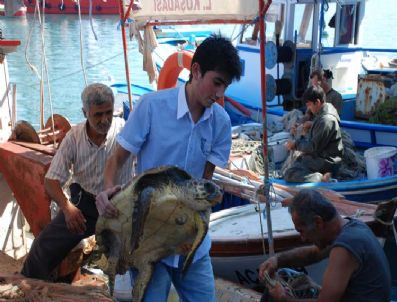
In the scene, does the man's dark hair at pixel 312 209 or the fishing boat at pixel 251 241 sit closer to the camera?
the man's dark hair at pixel 312 209

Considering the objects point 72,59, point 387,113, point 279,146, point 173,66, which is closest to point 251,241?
point 279,146

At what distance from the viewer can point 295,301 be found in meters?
3.23

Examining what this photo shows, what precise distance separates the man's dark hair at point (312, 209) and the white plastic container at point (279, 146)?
4.87 m

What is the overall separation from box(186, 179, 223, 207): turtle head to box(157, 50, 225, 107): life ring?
5.02 metres

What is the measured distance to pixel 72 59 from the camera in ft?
75.9

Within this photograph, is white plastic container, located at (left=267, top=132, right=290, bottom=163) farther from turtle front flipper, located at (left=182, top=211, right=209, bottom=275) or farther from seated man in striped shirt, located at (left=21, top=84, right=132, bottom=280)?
turtle front flipper, located at (left=182, top=211, right=209, bottom=275)

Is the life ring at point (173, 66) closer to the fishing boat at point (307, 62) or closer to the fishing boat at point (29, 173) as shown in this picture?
the fishing boat at point (307, 62)

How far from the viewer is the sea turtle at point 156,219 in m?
2.75

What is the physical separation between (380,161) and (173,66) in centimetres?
274

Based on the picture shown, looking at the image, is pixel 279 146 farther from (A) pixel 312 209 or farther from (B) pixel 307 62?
(A) pixel 312 209

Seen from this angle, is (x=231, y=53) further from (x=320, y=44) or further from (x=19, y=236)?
(x=320, y=44)

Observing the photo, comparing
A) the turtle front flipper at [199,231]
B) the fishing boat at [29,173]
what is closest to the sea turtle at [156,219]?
the turtle front flipper at [199,231]

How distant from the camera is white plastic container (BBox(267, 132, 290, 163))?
802cm

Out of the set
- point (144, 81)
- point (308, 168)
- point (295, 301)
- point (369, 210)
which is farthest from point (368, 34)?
point (295, 301)
